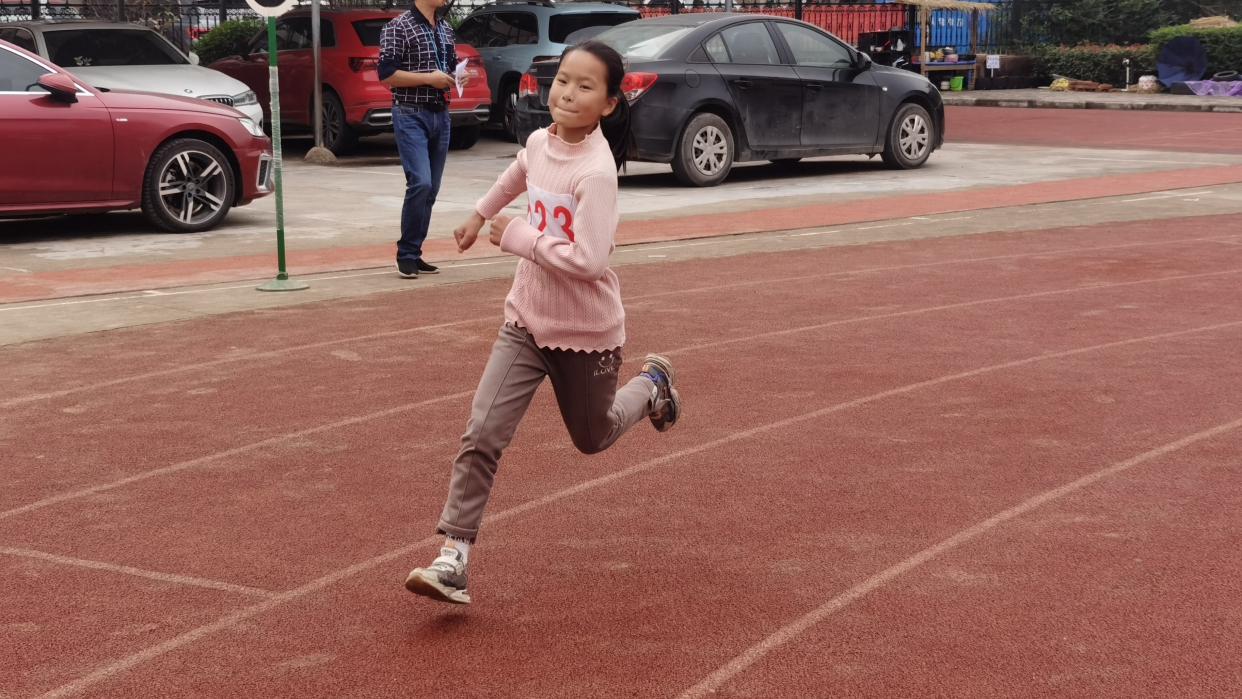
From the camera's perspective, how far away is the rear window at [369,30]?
17719mm

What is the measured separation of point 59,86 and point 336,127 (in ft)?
25.1

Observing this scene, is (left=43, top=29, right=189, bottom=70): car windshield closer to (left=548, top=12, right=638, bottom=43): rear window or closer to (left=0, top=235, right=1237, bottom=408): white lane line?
(left=548, top=12, right=638, bottom=43): rear window

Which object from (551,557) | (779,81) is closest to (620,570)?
(551,557)

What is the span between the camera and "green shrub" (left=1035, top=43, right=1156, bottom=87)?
33375 millimetres

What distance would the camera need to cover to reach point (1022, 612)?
3887 millimetres

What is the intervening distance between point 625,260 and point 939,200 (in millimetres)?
4645

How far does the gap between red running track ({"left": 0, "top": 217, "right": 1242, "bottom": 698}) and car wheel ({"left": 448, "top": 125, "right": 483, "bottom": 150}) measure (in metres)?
11.5

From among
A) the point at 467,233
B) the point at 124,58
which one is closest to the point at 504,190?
the point at 467,233

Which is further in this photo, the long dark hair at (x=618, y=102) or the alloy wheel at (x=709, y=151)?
the alloy wheel at (x=709, y=151)

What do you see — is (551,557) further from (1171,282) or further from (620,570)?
(1171,282)

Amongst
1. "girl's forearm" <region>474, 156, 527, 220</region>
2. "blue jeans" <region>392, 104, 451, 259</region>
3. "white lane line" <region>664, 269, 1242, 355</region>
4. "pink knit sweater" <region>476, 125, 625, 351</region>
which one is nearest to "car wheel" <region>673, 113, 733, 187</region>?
"blue jeans" <region>392, 104, 451, 259</region>

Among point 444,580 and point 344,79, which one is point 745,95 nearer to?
point 344,79

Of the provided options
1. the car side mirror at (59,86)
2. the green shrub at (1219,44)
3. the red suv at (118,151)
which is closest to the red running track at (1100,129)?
the green shrub at (1219,44)

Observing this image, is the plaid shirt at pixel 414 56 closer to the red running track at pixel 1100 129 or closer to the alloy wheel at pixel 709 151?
the alloy wheel at pixel 709 151
